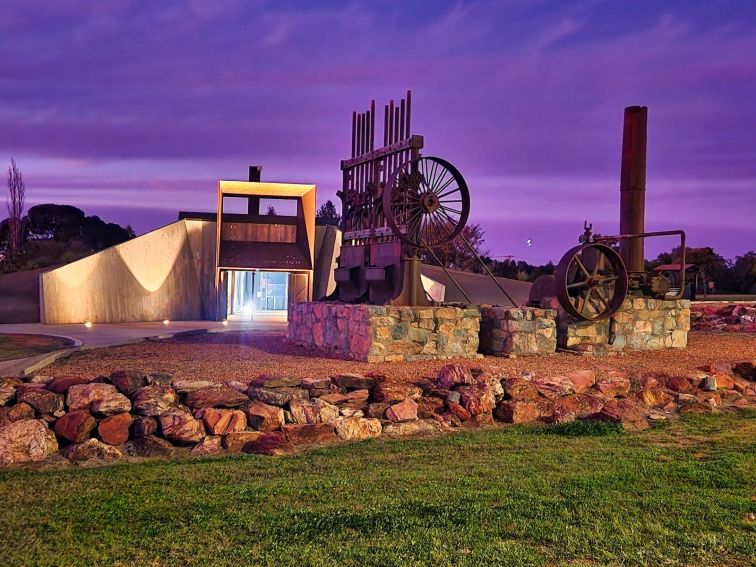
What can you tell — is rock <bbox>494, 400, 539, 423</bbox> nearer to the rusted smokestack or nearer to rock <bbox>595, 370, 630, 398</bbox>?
rock <bbox>595, 370, 630, 398</bbox>

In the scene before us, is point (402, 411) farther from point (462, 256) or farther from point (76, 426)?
point (462, 256)

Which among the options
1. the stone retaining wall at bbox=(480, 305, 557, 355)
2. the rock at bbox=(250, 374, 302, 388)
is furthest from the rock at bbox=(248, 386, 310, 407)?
the stone retaining wall at bbox=(480, 305, 557, 355)

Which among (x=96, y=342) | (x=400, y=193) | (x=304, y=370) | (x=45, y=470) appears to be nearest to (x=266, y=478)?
(x=45, y=470)

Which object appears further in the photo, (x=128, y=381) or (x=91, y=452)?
(x=128, y=381)

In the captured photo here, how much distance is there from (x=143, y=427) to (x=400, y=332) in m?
4.98

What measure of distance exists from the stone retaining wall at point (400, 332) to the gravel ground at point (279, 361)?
34cm

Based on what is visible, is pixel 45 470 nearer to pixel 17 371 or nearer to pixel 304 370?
pixel 17 371

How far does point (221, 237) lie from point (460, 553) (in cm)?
1835

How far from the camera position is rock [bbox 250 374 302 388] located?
A: 7.70 m

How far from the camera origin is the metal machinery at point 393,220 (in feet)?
38.2

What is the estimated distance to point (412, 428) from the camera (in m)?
7.45

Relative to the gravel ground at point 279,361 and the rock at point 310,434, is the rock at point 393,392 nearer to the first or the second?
the gravel ground at point 279,361

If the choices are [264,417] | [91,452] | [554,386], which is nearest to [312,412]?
[264,417]

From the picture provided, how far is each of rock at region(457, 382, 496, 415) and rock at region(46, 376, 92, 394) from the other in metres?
4.03
